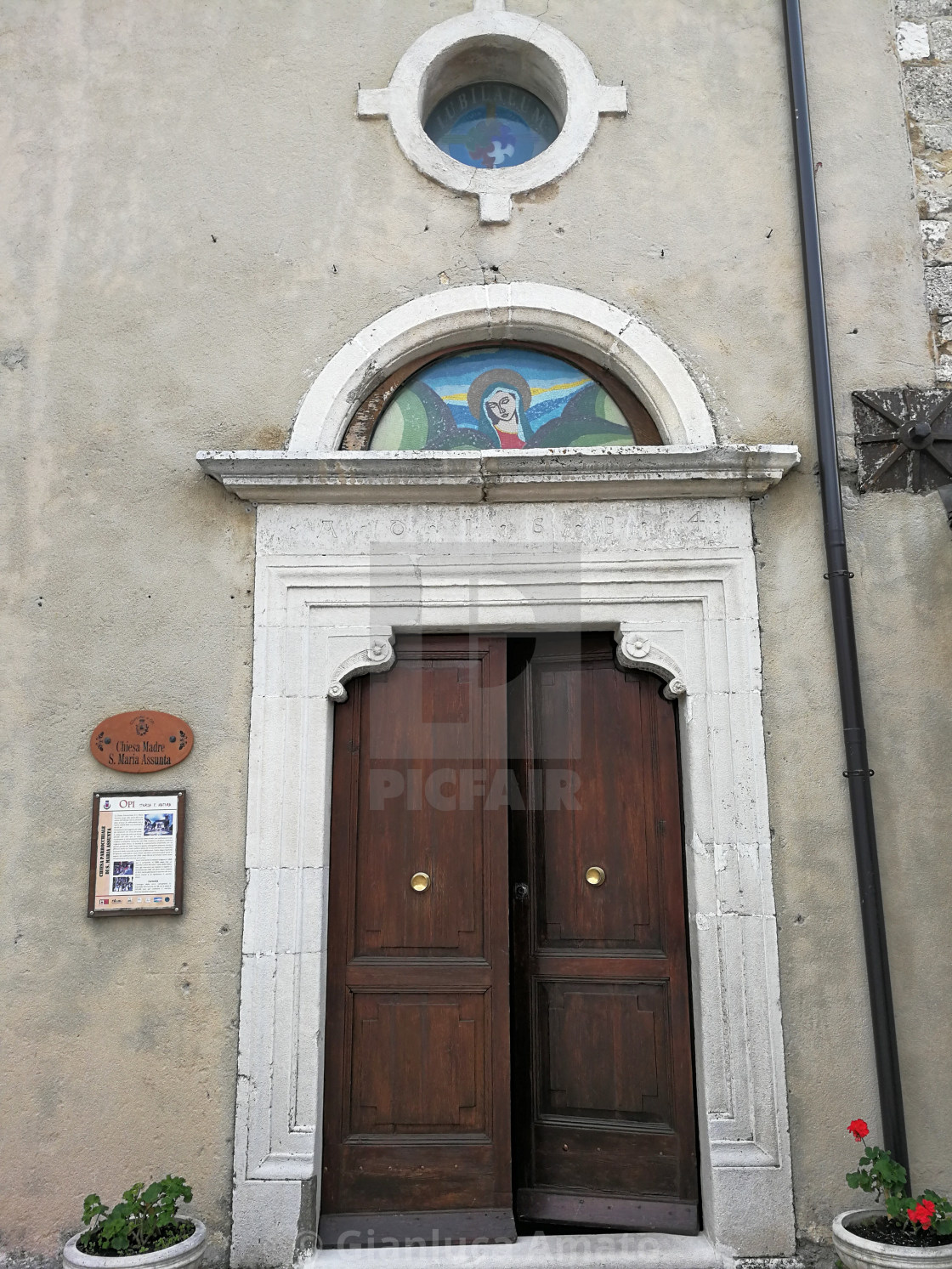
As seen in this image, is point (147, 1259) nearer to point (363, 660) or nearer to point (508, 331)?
point (363, 660)

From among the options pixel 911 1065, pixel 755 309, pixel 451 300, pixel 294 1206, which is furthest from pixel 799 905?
pixel 451 300

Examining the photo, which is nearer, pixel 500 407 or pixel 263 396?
pixel 263 396

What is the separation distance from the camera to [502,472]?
3910mm

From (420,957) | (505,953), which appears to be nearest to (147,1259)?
(420,957)

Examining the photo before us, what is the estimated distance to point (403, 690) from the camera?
13.1 feet

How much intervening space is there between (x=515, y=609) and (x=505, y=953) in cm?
132

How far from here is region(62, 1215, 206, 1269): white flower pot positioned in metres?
3.03

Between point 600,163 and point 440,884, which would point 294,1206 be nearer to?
point 440,884

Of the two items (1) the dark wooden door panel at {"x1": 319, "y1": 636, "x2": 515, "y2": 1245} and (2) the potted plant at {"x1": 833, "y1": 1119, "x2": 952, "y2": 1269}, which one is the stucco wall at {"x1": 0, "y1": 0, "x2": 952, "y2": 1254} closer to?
(2) the potted plant at {"x1": 833, "y1": 1119, "x2": 952, "y2": 1269}

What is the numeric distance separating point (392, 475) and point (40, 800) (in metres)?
1.84

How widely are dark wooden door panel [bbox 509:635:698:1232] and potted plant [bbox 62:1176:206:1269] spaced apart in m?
1.24

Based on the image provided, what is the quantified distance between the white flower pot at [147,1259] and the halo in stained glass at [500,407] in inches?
117

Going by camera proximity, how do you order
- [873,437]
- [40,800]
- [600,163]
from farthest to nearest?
[600,163] → [873,437] → [40,800]

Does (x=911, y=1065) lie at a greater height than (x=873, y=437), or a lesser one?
lesser
